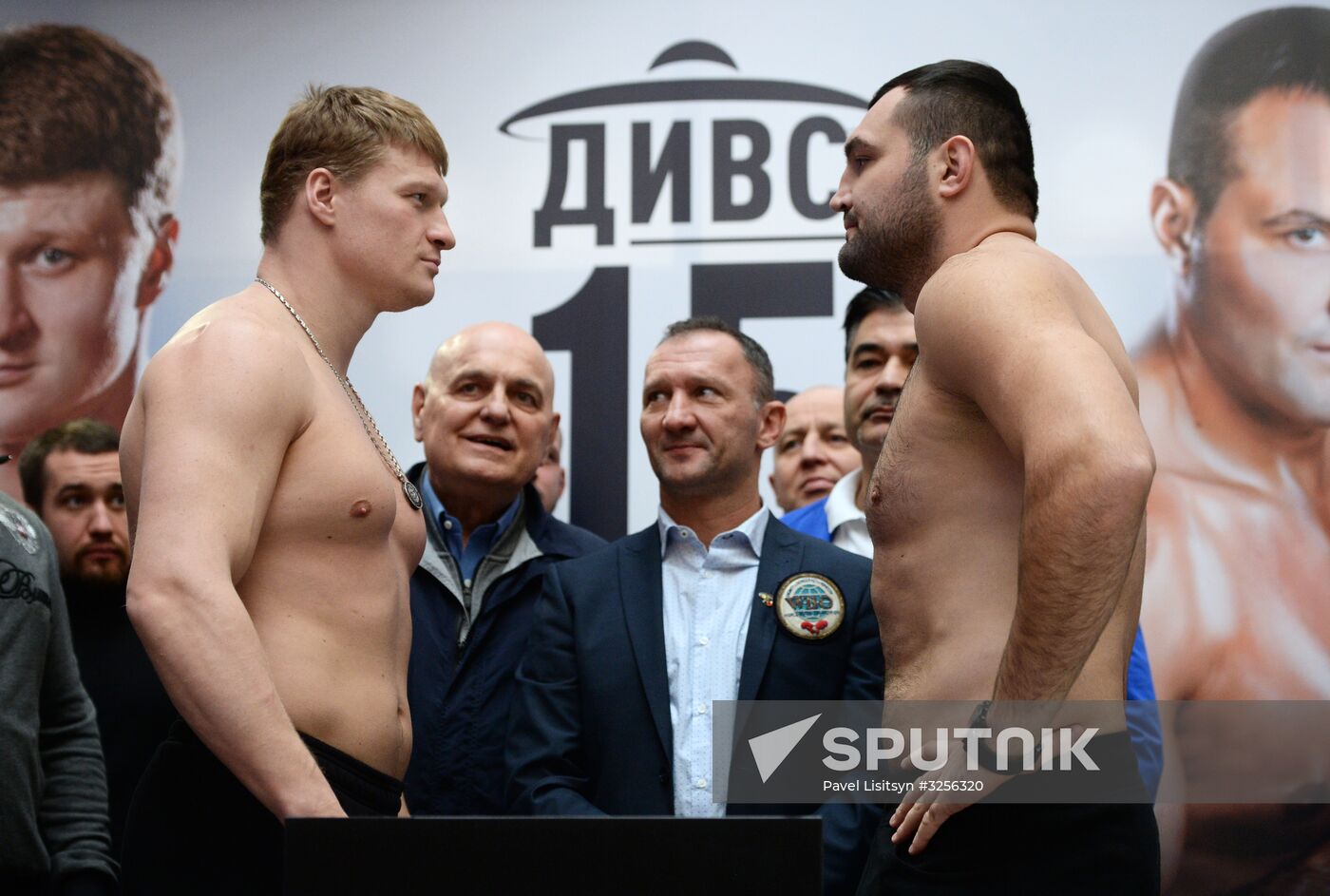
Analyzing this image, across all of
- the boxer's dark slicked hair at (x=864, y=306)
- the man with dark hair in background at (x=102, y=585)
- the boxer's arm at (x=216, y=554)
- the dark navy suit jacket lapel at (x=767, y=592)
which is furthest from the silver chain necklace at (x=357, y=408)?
the boxer's dark slicked hair at (x=864, y=306)

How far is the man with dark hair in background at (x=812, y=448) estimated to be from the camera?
12.2 feet

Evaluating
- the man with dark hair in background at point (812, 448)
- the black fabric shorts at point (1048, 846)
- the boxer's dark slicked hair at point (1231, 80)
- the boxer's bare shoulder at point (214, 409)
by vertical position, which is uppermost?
the boxer's dark slicked hair at point (1231, 80)

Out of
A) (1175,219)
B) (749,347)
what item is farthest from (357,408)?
(1175,219)

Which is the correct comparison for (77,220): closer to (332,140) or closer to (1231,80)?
(332,140)

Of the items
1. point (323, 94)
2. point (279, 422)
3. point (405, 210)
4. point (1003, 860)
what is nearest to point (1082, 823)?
point (1003, 860)

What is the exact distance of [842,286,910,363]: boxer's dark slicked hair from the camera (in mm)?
3385

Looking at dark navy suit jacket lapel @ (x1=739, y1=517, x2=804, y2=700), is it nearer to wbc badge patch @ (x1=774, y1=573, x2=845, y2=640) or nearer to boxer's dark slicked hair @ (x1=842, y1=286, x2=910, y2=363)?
wbc badge patch @ (x1=774, y1=573, x2=845, y2=640)

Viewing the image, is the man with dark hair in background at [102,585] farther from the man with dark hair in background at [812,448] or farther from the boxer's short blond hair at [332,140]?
the man with dark hair in background at [812,448]

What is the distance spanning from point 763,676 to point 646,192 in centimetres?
173

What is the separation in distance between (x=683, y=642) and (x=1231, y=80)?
2.30 m

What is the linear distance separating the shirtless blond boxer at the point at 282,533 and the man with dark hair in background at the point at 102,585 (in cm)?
127

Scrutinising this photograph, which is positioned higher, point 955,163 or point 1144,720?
point 955,163

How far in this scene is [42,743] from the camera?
263cm

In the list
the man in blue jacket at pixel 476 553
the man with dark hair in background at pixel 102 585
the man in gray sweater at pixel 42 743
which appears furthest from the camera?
the man with dark hair in background at pixel 102 585
